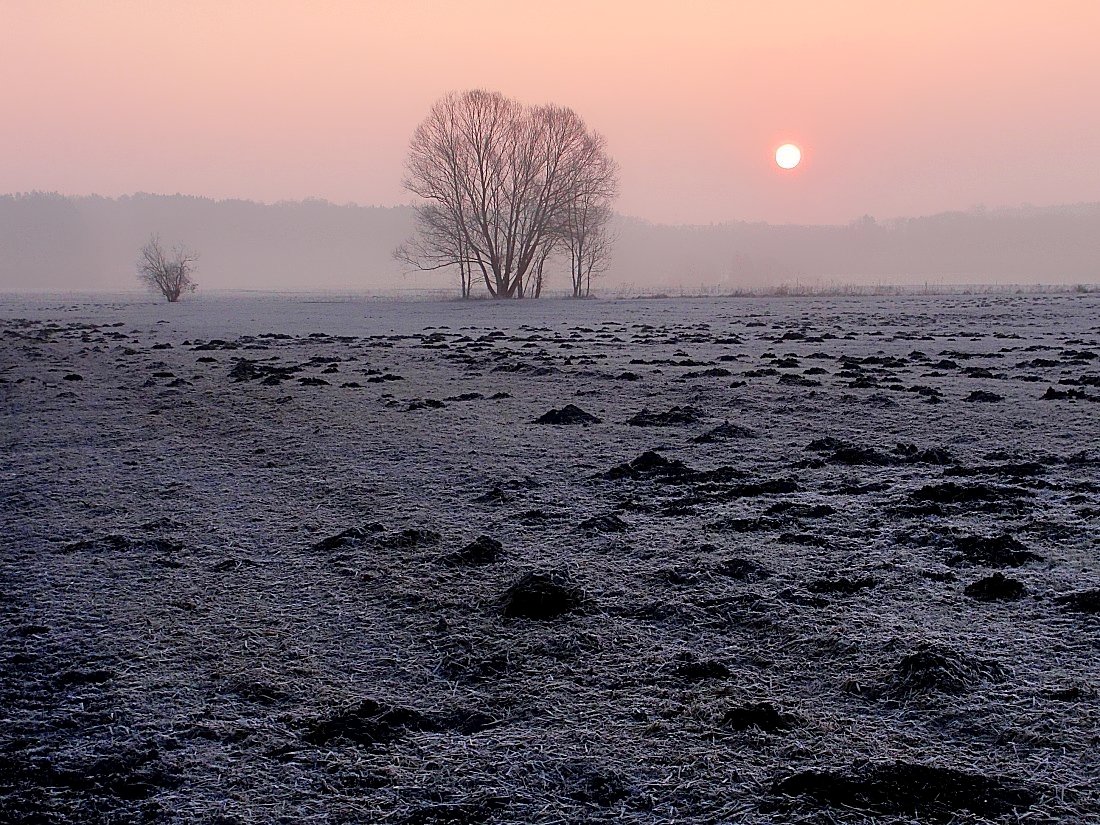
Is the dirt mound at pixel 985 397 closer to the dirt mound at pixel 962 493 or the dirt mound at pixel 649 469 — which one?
the dirt mound at pixel 962 493

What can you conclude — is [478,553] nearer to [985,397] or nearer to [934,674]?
[934,674]

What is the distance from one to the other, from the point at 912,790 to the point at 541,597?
191 cm

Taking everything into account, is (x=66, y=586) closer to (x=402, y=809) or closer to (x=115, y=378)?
(x=402, y=809)

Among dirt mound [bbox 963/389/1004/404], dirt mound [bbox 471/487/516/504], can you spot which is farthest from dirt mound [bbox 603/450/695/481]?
dirt mound [bbox 963/389/1004/404]

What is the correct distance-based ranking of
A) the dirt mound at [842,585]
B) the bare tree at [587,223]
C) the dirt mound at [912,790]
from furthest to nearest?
the bare tree at [587,223], the dirt mound at [842,585], the dirt mound at [912,790]

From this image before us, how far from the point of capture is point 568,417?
9719 millimetres

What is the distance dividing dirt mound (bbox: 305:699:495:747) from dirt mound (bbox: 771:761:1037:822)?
1.05m

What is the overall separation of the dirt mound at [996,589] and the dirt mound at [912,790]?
5.39 feet

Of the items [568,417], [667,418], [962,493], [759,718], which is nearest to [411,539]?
[759,718]

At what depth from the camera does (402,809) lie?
2678 mm

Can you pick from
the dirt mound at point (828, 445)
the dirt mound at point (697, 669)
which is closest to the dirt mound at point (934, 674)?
the dirt mound at point (697, 669)

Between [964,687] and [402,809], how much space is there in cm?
197

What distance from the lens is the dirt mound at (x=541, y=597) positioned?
4.19 meters

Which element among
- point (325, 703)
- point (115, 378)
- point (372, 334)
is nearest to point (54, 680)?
point (325, 703)
